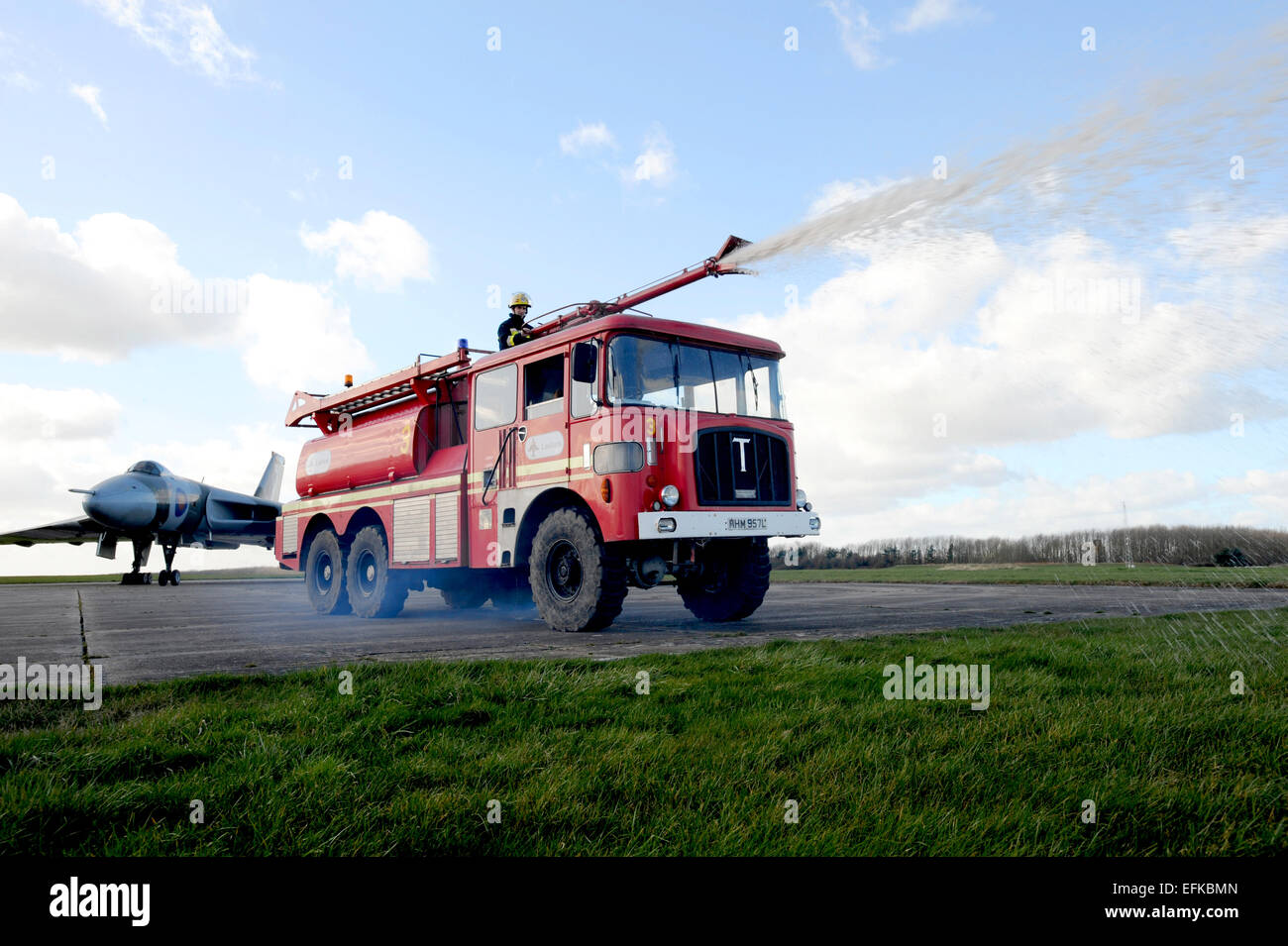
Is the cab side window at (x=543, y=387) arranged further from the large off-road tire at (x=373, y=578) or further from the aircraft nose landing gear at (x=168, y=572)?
the aircraft nose landing gear at (x=168, y=572)

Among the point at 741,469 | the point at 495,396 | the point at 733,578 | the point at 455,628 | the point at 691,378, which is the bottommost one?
the point at 455,628

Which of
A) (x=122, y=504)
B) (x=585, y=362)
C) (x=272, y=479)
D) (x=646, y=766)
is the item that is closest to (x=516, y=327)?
(x=585, y=362)

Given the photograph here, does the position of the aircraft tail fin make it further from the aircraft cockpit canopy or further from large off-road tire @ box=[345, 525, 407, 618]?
large off-road tire @ box=[345, 525, 407, 618]

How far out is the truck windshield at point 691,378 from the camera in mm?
9016

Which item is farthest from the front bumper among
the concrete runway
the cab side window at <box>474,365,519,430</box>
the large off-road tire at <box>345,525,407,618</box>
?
the large off-road tire at <box>345,525,407,618</box>

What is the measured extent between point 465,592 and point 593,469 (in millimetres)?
5583

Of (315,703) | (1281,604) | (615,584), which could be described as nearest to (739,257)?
(615,584)

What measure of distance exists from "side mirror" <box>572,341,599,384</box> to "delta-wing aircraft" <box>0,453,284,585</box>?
940 inches

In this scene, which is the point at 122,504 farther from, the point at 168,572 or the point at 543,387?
the point at 543,387

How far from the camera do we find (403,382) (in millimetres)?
12406

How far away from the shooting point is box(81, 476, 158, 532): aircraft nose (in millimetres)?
28594

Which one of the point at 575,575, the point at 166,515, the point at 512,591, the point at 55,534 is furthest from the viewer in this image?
the point at 55,534

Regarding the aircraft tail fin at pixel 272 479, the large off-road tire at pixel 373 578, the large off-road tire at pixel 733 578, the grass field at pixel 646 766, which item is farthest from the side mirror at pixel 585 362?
the aircraft tail fin at pixel 272 479

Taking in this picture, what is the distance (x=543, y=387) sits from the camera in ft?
32.7
